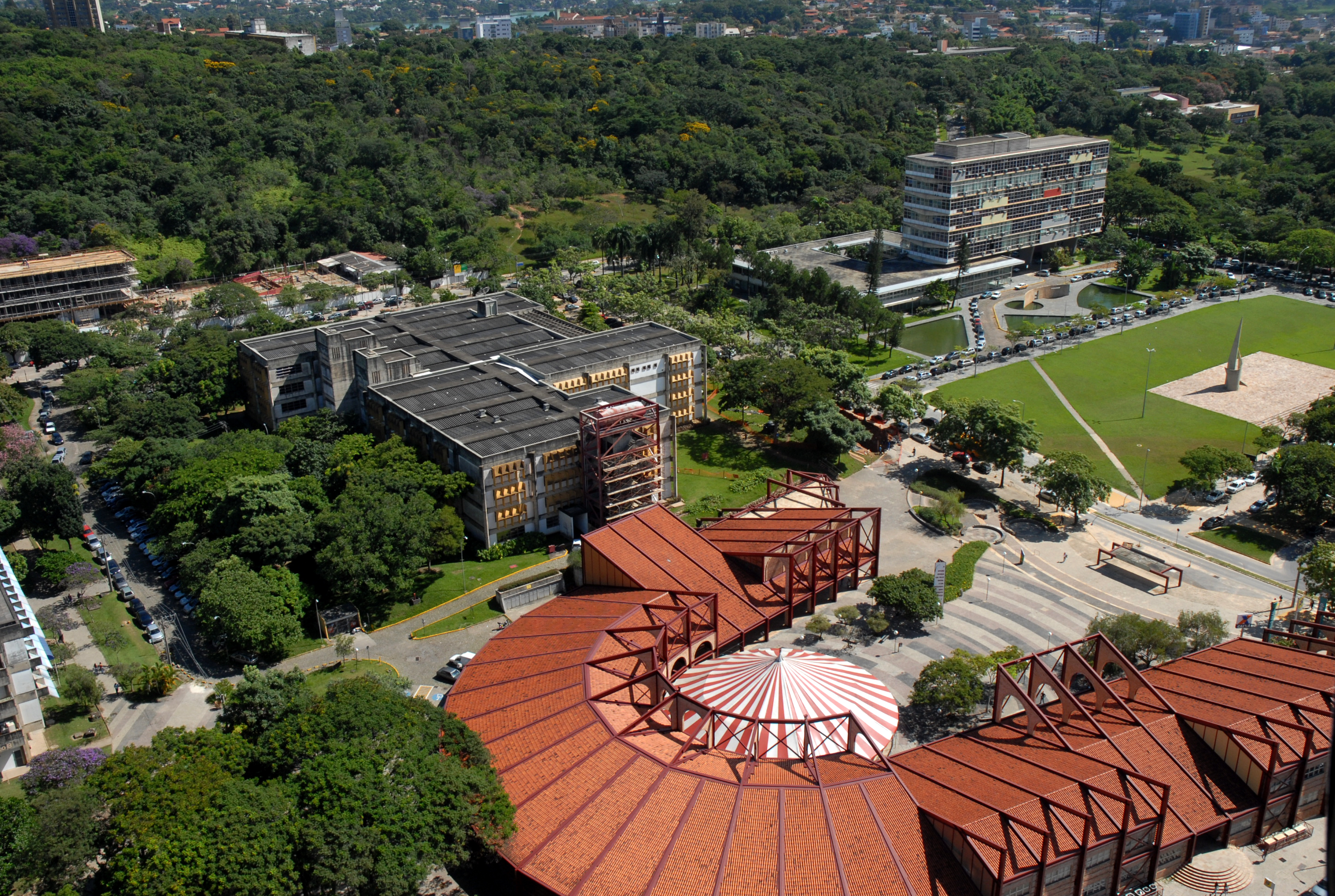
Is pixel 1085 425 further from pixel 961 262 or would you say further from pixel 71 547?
pixel 71 547

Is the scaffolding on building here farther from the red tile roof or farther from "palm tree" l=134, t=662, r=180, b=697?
"palm tree" l=134, t=662, r=180, b=697

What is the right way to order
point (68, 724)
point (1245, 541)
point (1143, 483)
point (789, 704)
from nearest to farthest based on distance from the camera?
point (789, 704) < point (68, 724) < point (1245, 541) < point (1143, 483)

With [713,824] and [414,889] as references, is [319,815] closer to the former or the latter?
[414,889]

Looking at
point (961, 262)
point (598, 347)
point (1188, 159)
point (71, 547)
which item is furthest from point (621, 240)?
point (1188, 159)

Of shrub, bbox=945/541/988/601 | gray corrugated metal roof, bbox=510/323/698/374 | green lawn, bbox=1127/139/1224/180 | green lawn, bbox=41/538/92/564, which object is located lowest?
shrub, bbox=945/541/988/601

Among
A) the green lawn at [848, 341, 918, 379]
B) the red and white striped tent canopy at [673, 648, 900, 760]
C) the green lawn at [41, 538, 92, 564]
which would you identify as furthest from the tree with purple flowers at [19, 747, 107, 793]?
the green lawn at [848, 341, 918, 379]

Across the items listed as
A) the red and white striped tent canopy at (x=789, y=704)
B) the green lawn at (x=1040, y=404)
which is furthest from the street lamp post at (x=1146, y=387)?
the red and white striped tent canopy at (x=789, y=704)
